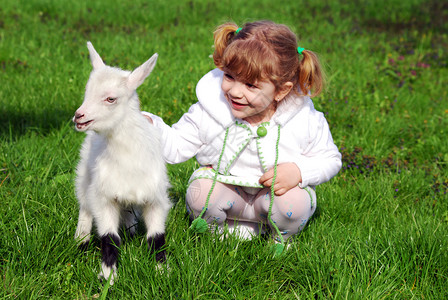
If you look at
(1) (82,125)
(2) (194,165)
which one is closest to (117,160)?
(1) (82,125)

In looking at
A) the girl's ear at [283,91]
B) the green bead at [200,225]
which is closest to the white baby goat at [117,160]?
the green bead at [200,225]

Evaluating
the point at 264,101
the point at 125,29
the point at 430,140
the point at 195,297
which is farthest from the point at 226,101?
the point at 125,29

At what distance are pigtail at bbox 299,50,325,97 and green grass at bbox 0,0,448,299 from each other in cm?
93

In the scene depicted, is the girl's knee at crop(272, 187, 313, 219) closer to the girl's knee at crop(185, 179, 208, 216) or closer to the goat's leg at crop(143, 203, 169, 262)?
the girl's knee at crop(185, 179, 208, 216)

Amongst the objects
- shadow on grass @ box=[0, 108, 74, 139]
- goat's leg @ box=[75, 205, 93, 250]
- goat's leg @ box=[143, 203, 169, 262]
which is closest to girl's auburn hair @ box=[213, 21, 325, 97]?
goat's leg @ box=[143, 203, 169, 262]

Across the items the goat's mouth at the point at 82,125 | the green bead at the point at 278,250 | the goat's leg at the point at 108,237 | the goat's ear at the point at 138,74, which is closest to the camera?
the goat's mouth at the point at 82,125

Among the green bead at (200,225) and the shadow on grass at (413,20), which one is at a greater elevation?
the green bead at (200,225)

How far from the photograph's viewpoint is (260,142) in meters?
3.14

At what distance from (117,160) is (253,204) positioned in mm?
1149

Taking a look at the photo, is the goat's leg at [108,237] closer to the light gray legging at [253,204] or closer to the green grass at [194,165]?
the green grass at [194,165]

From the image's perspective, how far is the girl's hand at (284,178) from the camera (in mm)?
3090

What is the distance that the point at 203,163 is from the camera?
3.34m

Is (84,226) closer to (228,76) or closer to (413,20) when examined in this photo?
(228,76)

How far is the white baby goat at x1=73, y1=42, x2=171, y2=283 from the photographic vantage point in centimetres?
234
